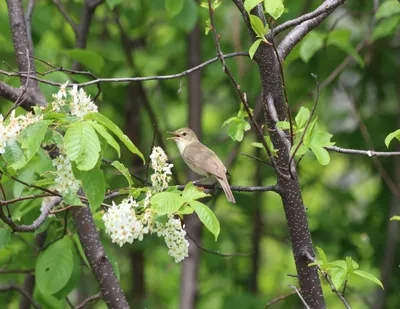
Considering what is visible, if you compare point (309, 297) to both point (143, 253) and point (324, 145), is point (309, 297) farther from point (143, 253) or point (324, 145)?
point (143, 253)

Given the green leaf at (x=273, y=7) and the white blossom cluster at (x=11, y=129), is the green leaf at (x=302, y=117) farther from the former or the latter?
the white blossom cluster at (x=11, y=129)

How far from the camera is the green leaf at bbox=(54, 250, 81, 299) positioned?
419cm

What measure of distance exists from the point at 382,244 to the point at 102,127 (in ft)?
15.5

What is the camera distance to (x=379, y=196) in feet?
22.3

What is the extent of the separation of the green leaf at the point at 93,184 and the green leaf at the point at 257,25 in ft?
2.55

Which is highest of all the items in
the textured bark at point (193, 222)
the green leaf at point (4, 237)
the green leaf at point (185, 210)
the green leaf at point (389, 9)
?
the green leaf at point (389, 9)

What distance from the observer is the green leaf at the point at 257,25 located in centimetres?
259

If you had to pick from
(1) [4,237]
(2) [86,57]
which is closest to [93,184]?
(1) [4,237]

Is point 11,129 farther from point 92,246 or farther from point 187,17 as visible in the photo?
point 187,17

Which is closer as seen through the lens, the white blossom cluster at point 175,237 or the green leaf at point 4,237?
the white blossom cluster at point 175,237

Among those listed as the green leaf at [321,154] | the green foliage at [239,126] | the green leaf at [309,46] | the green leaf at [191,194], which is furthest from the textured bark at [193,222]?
the green leaf at [321,154]

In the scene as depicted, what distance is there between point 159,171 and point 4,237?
2.60ft

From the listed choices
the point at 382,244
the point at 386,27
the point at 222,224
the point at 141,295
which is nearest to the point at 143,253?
the point at 141,295

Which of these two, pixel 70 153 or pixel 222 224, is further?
pixel 222 224
